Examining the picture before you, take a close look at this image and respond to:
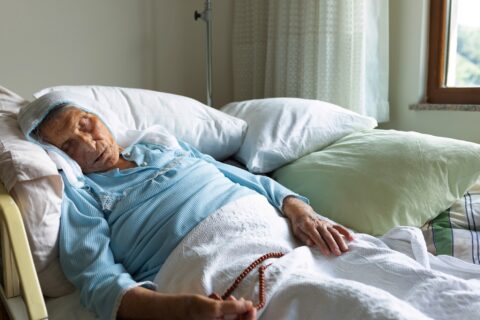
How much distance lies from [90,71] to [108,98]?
0.72 m

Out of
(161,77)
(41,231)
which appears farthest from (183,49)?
(41,231)

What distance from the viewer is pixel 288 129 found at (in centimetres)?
152

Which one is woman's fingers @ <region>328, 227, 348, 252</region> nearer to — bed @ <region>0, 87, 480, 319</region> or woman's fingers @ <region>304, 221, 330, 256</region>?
woman's fingers @ <region>304, 221, 330, 256</region>

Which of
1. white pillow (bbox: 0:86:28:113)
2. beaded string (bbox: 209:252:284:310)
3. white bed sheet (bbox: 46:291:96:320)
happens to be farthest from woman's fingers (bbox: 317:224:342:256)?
white pillow (bbox: 0:86:28:113)

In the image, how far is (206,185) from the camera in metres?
1.09

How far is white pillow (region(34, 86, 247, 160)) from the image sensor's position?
144 centimetres

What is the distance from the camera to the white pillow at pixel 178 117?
1.44 meters

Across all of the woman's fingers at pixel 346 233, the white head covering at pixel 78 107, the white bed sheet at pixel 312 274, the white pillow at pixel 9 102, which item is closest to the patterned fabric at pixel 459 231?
the white bed sheet at pixel 312 274

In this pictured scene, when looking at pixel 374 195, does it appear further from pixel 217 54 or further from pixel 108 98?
pixel 217 54

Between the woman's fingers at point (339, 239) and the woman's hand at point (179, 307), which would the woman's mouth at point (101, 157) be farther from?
the woman's fingers at point (339, 239)

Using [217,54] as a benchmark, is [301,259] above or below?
below

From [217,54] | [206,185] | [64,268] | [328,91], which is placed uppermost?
[217,54]

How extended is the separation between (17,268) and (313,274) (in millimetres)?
497

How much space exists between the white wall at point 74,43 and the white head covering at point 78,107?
76 centimetres
